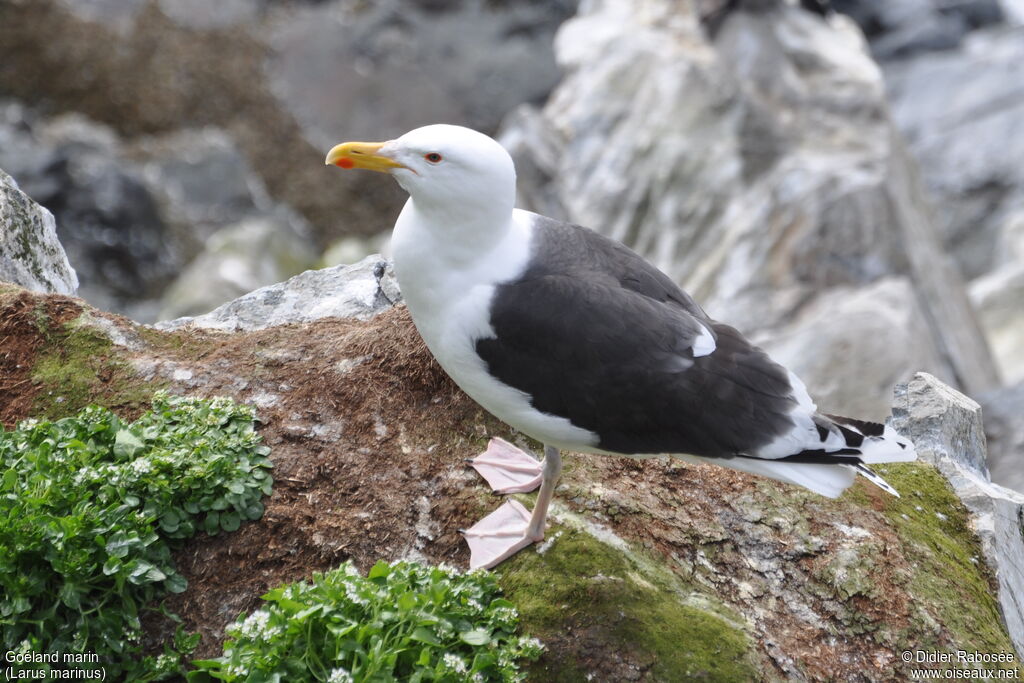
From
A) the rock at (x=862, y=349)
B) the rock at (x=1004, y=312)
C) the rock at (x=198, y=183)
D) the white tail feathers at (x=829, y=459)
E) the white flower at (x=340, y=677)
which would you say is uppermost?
the white tail feathers at (x=829, y=459)

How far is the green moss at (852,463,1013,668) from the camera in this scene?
4508 mm

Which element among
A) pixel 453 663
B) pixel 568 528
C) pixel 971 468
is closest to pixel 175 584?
pixel 453 663

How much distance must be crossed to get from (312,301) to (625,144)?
6.41 m

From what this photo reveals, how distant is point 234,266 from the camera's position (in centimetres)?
1339

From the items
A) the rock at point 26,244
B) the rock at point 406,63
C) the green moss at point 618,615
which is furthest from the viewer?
the rock at point 406,63

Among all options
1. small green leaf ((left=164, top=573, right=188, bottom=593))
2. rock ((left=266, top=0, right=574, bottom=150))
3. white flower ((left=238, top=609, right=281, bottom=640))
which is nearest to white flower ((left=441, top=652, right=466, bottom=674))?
white flower ((left=238, top=609, right=281, bottom=640))

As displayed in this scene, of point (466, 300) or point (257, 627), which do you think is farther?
point (466, 300)

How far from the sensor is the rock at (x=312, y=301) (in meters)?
6.22

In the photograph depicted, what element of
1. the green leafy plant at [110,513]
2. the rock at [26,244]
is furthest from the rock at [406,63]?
the green leafy plant at [110,513]

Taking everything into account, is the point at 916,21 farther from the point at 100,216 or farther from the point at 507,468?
the point at 507,468

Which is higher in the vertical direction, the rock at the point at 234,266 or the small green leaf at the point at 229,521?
the small green leaf at the point at 229,521

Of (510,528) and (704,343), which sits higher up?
(704,343)

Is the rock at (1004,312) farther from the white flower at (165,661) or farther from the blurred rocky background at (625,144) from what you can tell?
the white flower at (165,661)

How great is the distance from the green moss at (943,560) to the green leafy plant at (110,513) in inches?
115
